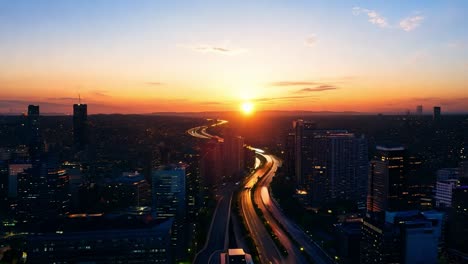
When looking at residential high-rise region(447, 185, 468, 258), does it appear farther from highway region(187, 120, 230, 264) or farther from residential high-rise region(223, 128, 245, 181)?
residential high-rise region(223, 128, 245, 181)

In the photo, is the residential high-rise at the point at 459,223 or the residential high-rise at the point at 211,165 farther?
the residential high-rise at the point at 211,165

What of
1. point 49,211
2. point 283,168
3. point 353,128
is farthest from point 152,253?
point 353,128

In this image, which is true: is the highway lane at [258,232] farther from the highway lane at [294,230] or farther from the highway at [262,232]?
the highway lane at [294,230]

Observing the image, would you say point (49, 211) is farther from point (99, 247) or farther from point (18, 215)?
point (99, 247)

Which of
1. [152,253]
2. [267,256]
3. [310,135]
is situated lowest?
[267,256]

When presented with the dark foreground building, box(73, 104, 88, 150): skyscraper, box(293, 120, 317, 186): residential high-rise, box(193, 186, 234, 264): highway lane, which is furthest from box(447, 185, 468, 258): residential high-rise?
box(73, 104, 88, 150): skyscraper

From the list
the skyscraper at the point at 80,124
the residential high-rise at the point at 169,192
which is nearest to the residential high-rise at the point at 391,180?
the residential high-rise at the point at 169,192
